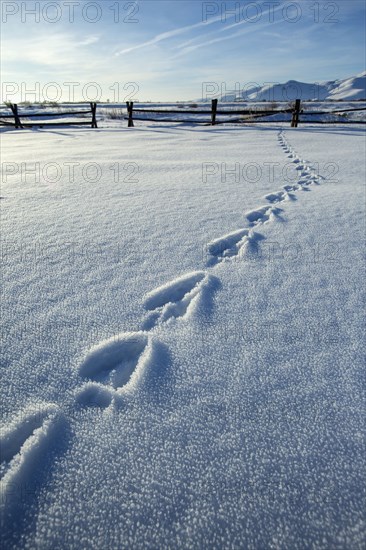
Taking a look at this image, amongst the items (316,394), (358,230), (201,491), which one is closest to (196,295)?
(316,394)

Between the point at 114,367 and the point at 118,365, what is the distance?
1 cm

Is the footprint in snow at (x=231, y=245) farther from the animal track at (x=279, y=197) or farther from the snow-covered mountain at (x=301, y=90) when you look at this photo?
the snow-covered mountain at (x=301, y=90)

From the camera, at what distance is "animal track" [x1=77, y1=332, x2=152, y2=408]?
0.86 m

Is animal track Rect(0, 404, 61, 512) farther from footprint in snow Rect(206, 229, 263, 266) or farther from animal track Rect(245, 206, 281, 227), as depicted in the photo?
animal track Rect(245, 206, 281, 227)

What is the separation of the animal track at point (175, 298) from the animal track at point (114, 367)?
10 cm

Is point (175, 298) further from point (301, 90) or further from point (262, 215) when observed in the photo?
point (301, 90)

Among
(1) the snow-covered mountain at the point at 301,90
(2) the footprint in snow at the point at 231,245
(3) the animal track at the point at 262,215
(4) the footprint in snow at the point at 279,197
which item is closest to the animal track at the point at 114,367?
(2) the footprint in snow at the point at 231,245

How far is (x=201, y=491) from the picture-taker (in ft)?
2.14

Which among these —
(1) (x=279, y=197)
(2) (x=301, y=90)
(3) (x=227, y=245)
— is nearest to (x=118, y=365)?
(3) (x=227, y=245)

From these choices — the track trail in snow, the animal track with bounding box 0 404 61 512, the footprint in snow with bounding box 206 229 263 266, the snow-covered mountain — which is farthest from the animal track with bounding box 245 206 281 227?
the snow-covered mountain

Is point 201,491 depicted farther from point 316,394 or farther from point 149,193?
point 149,193

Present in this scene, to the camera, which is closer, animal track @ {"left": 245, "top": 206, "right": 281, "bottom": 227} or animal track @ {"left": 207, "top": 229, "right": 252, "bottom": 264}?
animal track @ {"left": 207, "top": 229, "right": 252, "bottom": 264}

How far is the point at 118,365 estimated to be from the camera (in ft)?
3.23

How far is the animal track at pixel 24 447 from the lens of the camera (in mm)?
649
